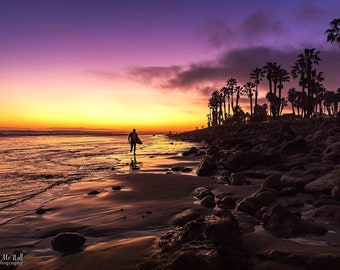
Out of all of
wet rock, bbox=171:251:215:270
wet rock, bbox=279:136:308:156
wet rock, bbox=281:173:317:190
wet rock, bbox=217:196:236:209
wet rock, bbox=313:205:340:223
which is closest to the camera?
wet rock, bbox=171:251:215:270

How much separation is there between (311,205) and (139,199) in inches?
196

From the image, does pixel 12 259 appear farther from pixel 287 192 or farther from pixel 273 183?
pixel 273 183

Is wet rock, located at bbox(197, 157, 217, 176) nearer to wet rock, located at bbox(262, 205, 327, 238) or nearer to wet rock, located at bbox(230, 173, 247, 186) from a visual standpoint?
wet rock, located at bbox(230, 173, 247, 186)

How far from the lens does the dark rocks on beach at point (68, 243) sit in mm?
5710

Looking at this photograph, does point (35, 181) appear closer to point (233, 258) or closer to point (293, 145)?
point (233, 258)

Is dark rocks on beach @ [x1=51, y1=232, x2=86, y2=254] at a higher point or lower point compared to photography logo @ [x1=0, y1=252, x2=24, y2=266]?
higher

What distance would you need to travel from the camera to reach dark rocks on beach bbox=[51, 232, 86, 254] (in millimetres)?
5710

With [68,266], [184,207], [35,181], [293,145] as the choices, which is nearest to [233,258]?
[68,266]

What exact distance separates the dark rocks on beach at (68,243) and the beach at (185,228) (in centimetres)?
2

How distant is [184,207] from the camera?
831cm

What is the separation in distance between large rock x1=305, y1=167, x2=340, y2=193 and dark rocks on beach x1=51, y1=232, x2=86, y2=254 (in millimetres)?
6297

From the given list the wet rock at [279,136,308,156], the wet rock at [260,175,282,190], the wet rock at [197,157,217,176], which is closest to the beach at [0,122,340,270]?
the wet rock at [260,175,282,190]

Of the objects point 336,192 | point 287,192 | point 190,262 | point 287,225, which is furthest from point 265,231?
point 287,192

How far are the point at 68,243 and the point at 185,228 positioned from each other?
2.26 meters
